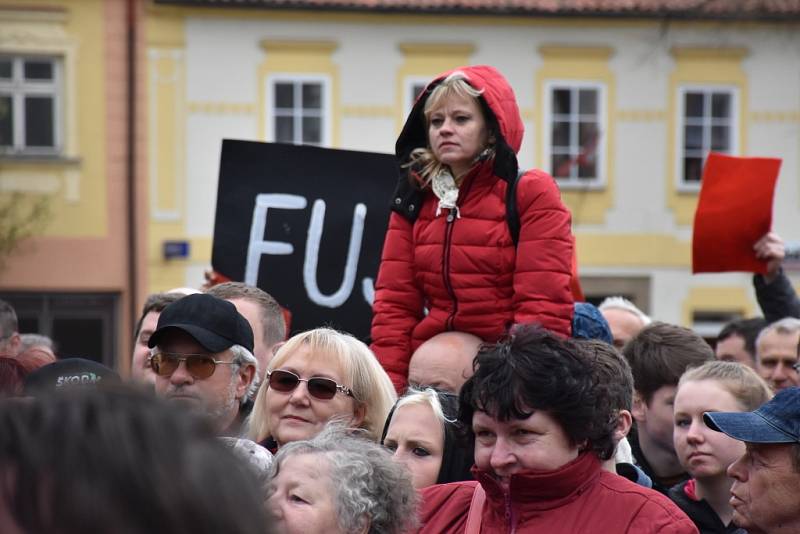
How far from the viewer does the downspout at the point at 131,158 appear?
22.6 meters

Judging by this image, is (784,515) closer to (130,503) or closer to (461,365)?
(461,365)

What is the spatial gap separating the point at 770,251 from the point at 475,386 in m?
3.49

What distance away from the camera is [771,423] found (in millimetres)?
3762

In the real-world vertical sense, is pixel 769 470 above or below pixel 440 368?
below

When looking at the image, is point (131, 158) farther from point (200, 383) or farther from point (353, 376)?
point (353, 376)

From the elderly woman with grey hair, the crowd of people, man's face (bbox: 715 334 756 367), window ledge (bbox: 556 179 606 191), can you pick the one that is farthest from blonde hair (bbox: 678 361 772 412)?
window ledge (bbox: 556 179 606 191)

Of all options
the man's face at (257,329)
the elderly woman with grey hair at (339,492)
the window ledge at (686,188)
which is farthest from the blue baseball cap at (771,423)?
the window ledge at (686,188)

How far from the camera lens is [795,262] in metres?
23.3

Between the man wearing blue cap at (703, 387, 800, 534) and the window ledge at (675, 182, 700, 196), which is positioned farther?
the window ledge at (675, 182, 700, 196)

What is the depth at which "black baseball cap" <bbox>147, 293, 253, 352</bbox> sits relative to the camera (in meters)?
4.47

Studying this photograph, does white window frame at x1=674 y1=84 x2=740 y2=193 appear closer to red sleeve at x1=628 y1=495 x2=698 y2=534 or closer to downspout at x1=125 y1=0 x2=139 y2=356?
downspout at x1=125 y1=0 x2=139 y2=356

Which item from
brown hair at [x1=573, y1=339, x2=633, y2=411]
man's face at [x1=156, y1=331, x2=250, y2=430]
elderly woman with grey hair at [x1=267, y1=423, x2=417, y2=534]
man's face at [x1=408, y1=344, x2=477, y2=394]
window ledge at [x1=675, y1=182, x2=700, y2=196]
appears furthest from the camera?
window ledge at [x1=675, y1=182, x2=700, y2=196]

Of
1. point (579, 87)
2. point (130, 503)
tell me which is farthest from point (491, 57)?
point (130, 503)

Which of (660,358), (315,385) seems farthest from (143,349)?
(660,358)
